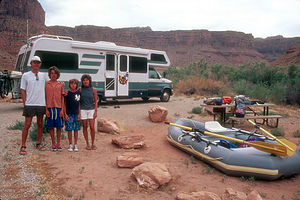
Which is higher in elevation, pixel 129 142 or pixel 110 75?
pixel 110 75

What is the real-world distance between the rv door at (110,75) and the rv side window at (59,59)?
1.51 m

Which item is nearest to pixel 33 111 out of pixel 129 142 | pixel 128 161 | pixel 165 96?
pixel 128 161

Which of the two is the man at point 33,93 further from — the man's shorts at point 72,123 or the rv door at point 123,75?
the rv door at point 123,75

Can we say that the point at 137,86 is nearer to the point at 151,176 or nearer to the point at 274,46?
the point at 151,176

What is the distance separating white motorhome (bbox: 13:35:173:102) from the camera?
9688 mm

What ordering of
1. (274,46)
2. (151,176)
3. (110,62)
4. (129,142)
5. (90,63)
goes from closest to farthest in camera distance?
(151,176)
(129,142)
(90,63)
(110,62)
(274,46)

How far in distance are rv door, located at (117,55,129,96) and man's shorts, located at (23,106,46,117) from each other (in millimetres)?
6897

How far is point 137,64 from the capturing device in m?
12.1

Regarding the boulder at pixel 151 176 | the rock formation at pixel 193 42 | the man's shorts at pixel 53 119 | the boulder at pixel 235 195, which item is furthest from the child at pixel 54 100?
the rock formation at pixel 193 42

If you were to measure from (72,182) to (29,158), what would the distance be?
148 centimetres

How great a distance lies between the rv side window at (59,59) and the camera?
9.48 metres

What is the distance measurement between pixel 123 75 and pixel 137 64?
1031 millimetres

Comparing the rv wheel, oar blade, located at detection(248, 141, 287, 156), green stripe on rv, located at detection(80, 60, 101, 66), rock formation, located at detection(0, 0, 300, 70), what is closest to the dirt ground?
oar blade, located at detection(248, 141, 287, 156)

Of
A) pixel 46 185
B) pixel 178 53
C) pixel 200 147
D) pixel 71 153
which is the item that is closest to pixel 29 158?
pixel 71 153
